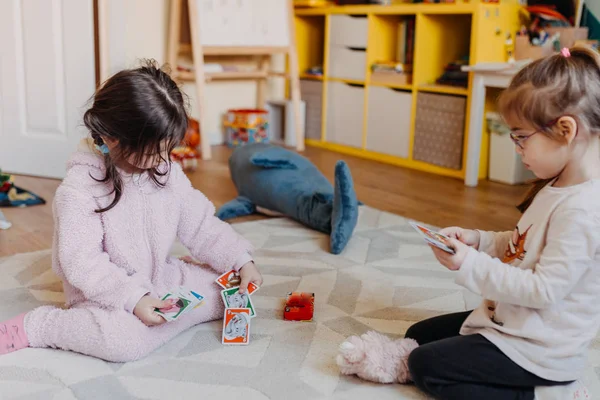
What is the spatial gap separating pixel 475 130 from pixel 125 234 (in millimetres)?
1859

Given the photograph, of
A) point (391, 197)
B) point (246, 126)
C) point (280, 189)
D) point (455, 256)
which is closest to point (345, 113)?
point (246, 126)

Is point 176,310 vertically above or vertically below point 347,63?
below

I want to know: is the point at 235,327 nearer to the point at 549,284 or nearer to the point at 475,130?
the point at 549,284

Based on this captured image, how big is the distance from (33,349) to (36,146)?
1.65 meters

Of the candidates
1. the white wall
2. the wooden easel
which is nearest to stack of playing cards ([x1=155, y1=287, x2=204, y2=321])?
A: the white wall

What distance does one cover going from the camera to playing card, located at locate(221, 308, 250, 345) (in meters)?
1.31

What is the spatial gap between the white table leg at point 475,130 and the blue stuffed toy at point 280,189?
858 mm

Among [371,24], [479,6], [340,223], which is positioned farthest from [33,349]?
[371,24]

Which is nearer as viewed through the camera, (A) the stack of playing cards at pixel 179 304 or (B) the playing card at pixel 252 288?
(A) the stack of playing cards at pixel 179 304

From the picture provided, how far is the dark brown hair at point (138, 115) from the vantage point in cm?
121

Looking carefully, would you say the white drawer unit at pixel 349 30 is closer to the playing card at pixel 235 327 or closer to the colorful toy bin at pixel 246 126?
the colorful toy bin at pixel 246 126

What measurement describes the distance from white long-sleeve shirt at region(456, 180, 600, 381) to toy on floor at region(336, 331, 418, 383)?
16 cm

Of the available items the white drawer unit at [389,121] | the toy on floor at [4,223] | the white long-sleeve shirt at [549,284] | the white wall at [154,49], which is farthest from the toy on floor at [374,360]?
the white drawer unit at [389,121]

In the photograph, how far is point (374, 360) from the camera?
116cm
